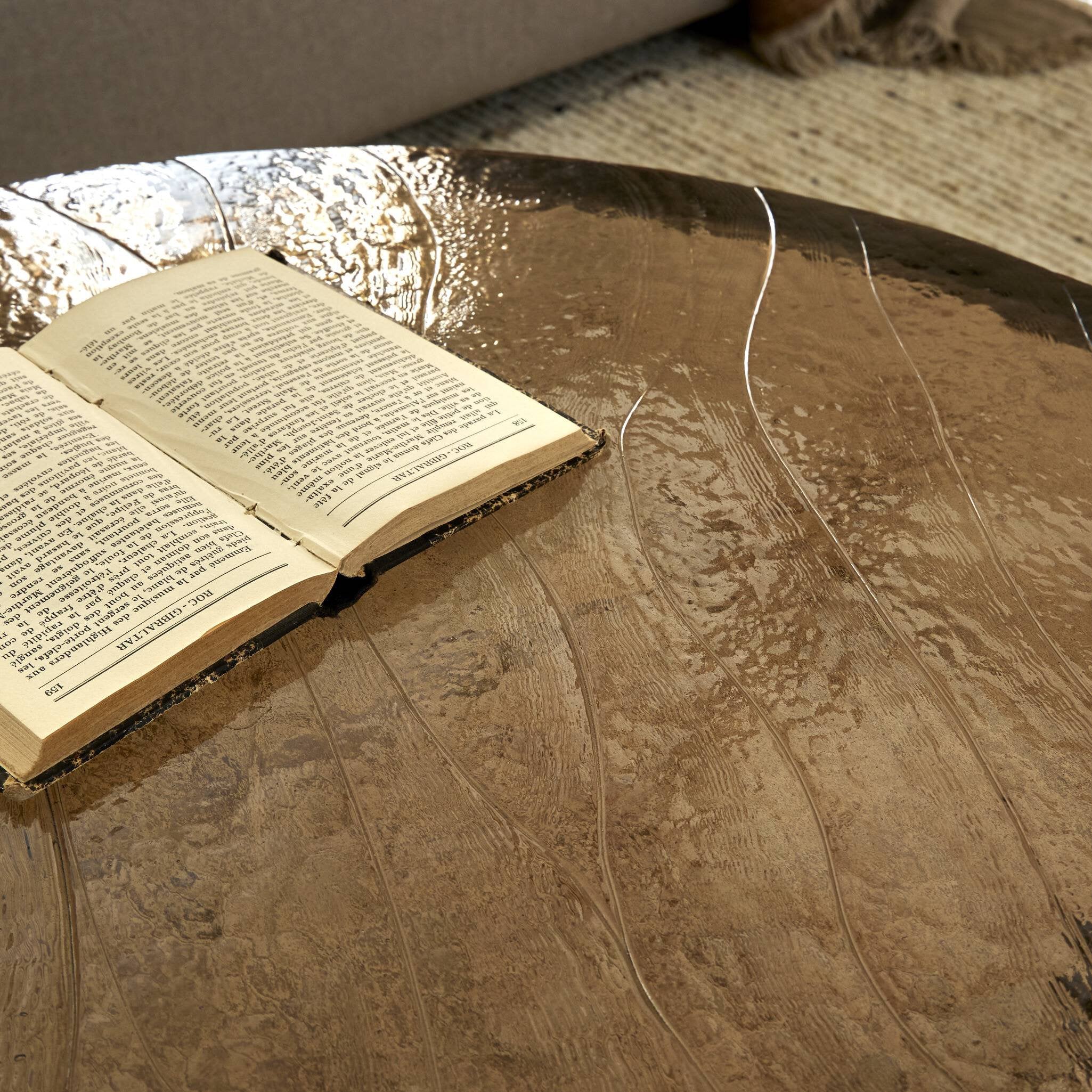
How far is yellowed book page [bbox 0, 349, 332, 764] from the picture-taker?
20.8 inches

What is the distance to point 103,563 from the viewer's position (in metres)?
0.57

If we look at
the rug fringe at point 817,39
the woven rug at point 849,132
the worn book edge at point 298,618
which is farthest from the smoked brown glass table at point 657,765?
the rug fringe at point 817,39

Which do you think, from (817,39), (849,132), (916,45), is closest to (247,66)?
(849,132)

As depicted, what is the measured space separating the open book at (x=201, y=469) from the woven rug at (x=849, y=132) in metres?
1.43

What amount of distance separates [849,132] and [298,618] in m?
1.93

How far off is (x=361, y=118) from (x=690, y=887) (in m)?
1.69

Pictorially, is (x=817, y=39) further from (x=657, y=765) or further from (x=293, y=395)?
(x=657, y=765)

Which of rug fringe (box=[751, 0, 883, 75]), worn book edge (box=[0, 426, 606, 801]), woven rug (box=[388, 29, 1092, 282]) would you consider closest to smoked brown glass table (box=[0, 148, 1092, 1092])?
worn book edge (box=[0, 426, 606, 801])

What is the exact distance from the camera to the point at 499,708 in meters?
0.56

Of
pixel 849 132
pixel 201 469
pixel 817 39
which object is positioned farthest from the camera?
pixel 817 39

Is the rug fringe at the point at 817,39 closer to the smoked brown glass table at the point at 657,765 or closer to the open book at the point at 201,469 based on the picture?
the smoked brown glass table at the point at 657,765

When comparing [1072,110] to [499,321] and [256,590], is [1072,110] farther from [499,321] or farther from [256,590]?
[256,590]

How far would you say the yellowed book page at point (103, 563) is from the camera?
53 cm

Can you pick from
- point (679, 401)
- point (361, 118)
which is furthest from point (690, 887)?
point (361, 118)
